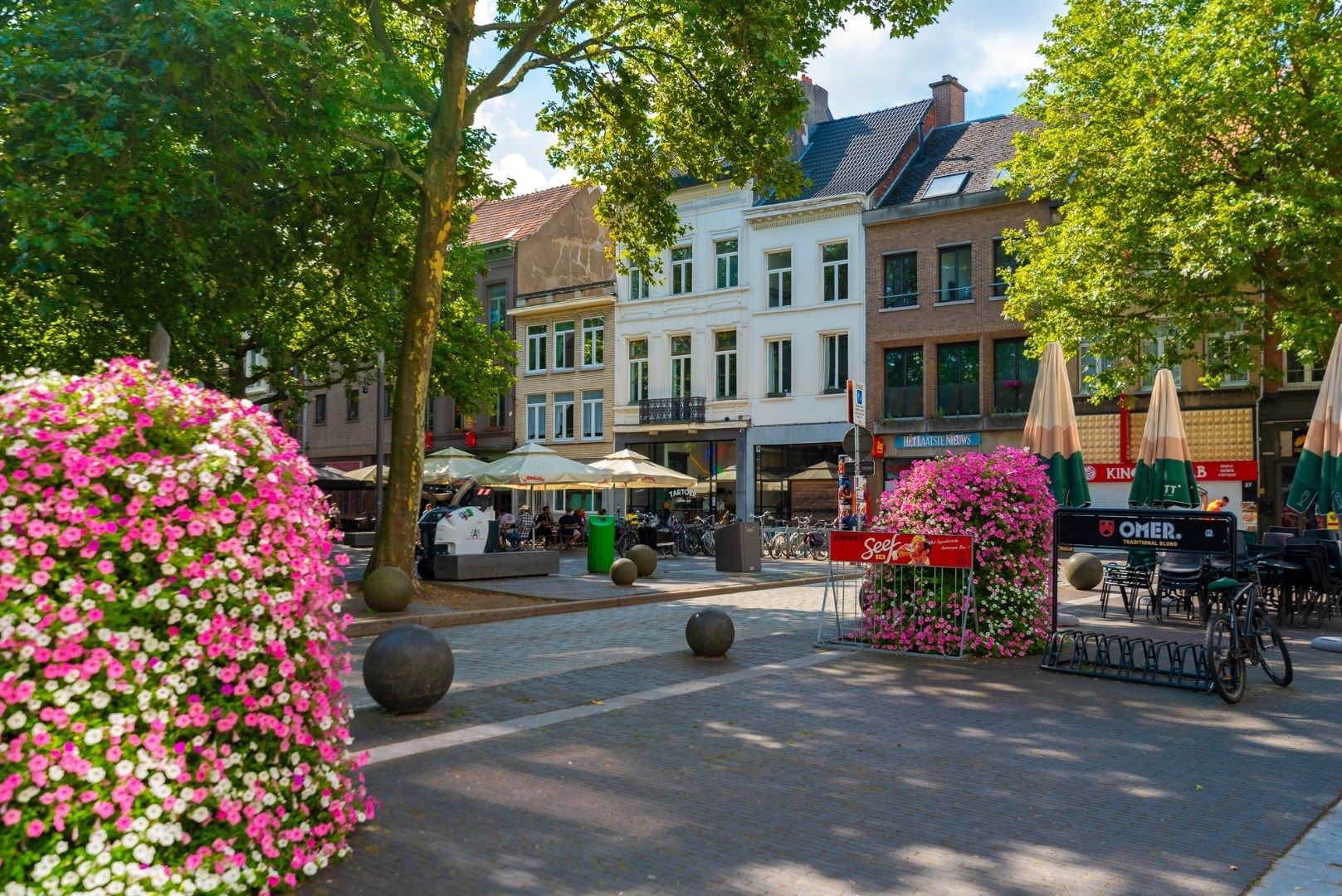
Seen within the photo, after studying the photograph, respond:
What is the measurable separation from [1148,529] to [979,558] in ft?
5.00

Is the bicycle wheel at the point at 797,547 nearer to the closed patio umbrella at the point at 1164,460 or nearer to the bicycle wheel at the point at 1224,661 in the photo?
the closed patio umbrella at the point at 1164,460

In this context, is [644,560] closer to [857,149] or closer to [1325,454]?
[1325,454]

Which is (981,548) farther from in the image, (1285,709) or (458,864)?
(458,864)

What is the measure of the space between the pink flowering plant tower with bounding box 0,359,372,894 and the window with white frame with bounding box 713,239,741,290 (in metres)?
36.0

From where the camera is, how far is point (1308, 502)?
13281mm

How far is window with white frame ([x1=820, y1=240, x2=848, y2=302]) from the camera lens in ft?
124

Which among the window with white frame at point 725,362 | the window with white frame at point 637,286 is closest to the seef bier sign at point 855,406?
the window with white frame at point 725,362

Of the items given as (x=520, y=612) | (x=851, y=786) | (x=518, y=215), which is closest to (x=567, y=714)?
(x=851, y=786)

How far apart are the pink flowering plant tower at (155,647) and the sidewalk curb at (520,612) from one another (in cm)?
683

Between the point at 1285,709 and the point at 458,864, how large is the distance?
22.5 feet

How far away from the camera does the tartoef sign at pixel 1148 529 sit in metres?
9.52

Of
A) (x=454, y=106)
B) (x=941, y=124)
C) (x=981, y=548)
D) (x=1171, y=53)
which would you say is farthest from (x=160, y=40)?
(x=941, y=124)

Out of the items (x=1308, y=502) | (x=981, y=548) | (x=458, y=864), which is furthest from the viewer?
(x=1308, y=502)

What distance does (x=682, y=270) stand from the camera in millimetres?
41375
